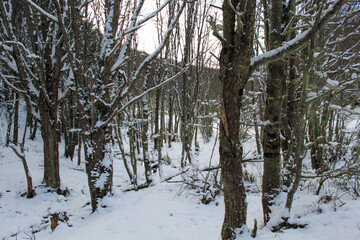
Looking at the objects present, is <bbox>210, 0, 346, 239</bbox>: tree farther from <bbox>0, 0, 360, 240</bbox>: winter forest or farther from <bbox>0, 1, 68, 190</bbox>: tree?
<bbox>0, 1, 68, 190</bbox>: tree

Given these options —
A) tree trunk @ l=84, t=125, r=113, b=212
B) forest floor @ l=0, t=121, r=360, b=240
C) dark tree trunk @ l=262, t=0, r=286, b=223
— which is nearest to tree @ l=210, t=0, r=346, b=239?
forest floor @ l=0, t=121, r=360, b=240

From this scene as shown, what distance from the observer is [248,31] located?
189 centimetres

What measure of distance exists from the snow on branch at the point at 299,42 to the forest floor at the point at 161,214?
1.79 meters

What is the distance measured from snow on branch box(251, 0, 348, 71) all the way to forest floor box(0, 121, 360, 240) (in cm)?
179

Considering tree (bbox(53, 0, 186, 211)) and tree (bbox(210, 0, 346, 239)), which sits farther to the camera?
tree (bbox(53, 0, 186, 211))

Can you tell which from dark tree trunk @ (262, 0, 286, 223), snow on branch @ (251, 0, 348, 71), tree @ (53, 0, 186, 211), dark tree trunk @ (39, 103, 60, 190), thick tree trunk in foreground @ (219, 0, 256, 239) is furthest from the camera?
dark tree trunk @ (39, 103, 60, 190)

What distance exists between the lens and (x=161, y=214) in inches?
141

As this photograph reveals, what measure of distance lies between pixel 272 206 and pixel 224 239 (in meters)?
0.88

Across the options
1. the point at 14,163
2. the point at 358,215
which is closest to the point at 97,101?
the point at 358,215

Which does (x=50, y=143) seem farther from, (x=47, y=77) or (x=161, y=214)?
(x=161, y=214)

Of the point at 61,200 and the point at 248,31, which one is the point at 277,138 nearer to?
the point at 248,31

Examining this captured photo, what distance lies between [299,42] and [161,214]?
3.25m

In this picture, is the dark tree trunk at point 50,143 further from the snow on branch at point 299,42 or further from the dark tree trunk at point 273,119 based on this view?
the snow on branch at point 299,42

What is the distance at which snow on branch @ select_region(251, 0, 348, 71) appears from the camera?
1.76 metres
